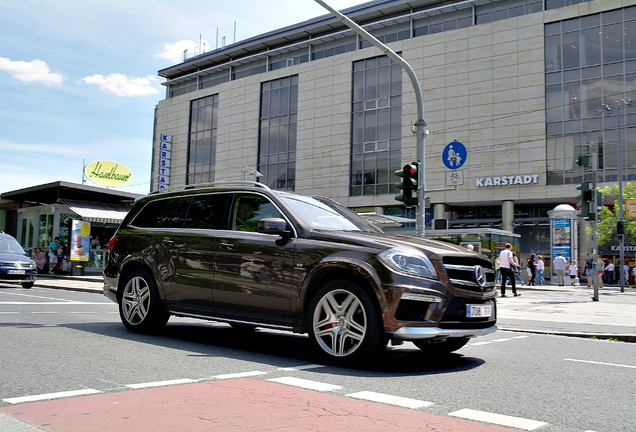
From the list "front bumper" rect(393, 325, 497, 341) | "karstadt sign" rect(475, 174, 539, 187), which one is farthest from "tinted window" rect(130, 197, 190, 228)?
"karstadt sign" rect(475, 174, 539, 187)

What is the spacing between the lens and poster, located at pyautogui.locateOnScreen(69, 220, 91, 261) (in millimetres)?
26109

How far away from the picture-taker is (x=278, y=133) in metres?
53.2

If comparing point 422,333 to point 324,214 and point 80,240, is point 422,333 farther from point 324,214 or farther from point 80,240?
point 80,240

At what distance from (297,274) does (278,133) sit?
4808cm

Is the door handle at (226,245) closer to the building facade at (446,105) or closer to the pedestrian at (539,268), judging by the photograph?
the building facade at (446,105)

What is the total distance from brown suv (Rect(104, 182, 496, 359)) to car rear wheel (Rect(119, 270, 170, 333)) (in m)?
0.01

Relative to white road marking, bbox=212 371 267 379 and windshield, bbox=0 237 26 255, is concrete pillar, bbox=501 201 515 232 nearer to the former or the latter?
windshield, bbox=0 237 26 255

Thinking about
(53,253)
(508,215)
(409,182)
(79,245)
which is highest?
(508,215)

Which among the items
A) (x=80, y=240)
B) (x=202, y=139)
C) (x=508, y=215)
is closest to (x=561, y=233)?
(x=508, y=215)

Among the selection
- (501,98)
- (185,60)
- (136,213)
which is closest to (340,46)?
(501,98)

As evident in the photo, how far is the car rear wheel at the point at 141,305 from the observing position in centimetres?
727

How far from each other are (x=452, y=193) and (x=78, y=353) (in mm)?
39624

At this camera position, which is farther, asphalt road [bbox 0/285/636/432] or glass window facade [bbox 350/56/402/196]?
glass window facade [bbox 350/56/402/196]

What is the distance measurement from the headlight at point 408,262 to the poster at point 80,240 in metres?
23.5
